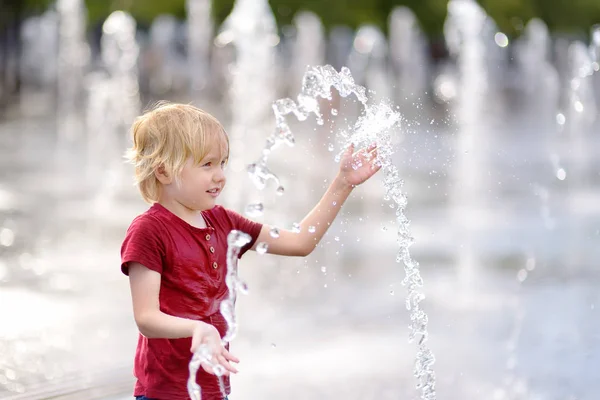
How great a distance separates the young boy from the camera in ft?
8.60

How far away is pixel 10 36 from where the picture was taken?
31469 mm

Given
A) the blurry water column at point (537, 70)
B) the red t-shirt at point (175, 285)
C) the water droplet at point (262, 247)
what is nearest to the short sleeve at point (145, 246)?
the red t-shirt at point (175, 285)

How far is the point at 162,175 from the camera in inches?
108

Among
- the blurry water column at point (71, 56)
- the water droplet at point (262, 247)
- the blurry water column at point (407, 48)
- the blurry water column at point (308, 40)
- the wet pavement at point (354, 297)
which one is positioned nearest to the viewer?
the water droplet at point (262, 247)

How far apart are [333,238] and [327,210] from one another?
5436 millimetres

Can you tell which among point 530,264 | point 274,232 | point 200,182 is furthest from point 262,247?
point 530,264

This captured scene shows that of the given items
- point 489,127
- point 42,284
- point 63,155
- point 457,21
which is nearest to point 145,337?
point 42,284

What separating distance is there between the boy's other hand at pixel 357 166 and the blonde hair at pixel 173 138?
1.41 feet

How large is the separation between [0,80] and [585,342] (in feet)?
81.0

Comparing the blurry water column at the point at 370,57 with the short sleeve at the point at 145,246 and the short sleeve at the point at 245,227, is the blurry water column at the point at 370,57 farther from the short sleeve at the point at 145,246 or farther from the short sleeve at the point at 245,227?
the short sleeve at the point at 145,246

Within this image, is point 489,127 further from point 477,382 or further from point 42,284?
point 477,382

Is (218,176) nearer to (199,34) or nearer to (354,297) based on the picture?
(354,297)

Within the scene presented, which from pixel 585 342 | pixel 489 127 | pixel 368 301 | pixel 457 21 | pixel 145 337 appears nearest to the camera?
pixel 145 337

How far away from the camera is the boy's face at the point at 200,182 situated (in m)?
2.71
